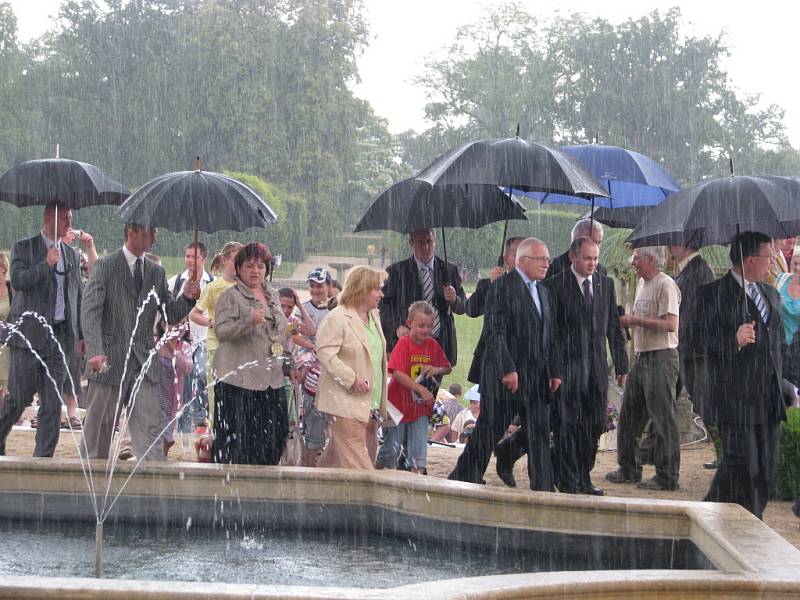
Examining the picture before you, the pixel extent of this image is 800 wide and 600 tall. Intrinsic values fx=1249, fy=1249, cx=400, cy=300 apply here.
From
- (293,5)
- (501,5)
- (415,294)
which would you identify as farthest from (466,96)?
(415,294)

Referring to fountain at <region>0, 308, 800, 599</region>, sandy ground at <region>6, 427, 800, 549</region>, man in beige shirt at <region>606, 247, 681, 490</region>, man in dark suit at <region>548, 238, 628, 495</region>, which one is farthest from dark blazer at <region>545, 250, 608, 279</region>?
fountain at <region>0, 308, 800, 599</region>

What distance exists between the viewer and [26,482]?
595 centimetres

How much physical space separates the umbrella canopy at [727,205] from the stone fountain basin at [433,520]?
183 centimetres

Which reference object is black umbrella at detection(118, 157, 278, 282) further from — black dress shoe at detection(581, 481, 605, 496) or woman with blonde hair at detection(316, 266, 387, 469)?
black dress shoe at detection(581, 481, 605, 496)

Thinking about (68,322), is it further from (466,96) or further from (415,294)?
(466,96)

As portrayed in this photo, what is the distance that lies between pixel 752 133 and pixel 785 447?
1928 inches

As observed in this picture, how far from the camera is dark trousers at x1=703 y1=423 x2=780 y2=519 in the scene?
6.33 metres

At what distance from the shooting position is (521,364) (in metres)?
7.34

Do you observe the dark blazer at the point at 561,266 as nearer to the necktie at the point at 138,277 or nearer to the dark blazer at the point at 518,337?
the dark blazer at the point at 518,337

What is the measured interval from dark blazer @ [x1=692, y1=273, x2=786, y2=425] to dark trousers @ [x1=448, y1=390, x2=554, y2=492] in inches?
43.4

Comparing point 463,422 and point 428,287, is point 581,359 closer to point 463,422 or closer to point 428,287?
point 428,287

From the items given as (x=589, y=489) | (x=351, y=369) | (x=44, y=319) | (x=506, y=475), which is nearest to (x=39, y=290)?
(x=44, y=319)

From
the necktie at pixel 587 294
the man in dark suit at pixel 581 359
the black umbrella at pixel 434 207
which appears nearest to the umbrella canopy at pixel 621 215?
the black umbrella at pixel 434 207

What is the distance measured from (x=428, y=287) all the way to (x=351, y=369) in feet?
4.94
